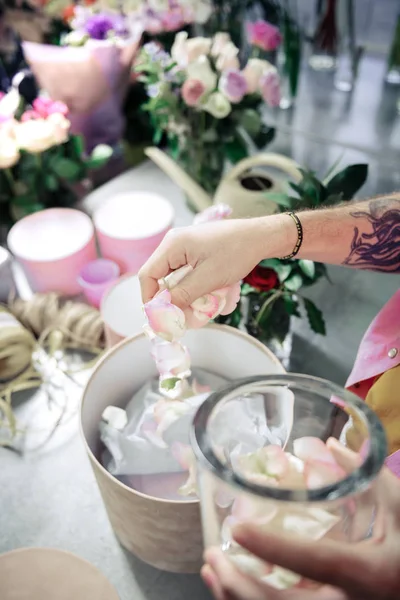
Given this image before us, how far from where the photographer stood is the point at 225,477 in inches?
10.5

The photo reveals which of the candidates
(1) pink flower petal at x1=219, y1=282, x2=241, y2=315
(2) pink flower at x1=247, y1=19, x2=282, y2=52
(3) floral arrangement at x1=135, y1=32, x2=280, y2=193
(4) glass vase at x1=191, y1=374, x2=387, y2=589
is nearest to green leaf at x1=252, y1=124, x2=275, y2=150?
(3) floral arrangement at x1=135, y1=32, x2=280, y2=193

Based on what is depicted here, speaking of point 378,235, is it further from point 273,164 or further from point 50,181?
point 50,181

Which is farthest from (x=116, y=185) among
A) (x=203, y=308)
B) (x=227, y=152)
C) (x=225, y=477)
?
(x=225, y=477)

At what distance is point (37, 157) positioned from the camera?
96cm

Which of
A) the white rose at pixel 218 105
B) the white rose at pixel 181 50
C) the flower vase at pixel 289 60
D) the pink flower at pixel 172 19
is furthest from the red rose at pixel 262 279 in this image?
the flower vase at pixel 289 60

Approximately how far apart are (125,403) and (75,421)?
0.36ft

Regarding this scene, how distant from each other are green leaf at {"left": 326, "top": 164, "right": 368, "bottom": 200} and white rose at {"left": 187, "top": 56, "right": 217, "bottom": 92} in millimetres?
323

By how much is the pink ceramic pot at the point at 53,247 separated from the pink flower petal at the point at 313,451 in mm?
583

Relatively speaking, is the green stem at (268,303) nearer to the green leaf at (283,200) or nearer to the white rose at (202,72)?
the green leaf at (283,200)

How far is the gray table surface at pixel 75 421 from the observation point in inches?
22.7

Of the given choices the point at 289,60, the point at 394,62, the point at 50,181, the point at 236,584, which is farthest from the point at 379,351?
the point at 394,62

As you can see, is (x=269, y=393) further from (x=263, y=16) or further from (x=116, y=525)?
(x=263, y=16)

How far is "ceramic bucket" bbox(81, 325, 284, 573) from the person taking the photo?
45 cm

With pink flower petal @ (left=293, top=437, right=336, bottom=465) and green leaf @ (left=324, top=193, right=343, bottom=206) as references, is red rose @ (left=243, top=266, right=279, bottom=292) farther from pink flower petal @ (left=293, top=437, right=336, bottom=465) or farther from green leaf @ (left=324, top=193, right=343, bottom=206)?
pink flower petal @ (left=293, top=437, right=336, bottom=465)
